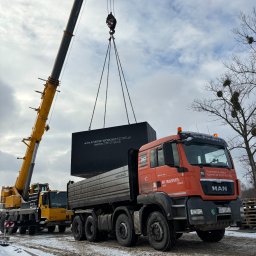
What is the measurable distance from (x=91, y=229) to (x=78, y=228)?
104 centimetres

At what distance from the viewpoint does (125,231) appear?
34.2ft

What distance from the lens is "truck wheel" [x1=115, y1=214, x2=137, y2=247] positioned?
10.1 m

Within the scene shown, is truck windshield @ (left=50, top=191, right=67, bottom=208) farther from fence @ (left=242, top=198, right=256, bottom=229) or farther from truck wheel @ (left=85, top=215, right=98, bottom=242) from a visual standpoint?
fence @ (left=242, top=198, right=256, bottom=229)

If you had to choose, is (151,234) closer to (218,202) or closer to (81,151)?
(218,202)

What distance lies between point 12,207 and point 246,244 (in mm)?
15064

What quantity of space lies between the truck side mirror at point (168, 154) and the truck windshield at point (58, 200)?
11.7 metres

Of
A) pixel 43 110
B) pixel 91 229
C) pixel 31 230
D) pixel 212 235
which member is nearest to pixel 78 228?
pixel 91 229

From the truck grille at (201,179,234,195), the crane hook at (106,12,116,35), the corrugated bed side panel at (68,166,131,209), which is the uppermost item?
the crane hook at (106,12,116,35)

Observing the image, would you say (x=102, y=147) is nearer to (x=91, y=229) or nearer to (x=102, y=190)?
(x=91, y=229)

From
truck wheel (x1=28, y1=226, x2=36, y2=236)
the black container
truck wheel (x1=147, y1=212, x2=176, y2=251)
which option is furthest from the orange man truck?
truck wheel (x1=28, y1=226, x2=36, y2=236)

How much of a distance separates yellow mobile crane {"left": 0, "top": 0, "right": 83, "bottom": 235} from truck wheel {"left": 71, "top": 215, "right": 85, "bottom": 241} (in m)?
5.08

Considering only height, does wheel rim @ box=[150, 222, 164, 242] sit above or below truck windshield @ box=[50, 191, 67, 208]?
below

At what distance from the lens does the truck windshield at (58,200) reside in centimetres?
1886

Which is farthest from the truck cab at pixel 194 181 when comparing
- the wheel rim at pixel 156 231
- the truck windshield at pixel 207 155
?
the wheel rim at pixel 156 231
